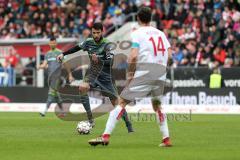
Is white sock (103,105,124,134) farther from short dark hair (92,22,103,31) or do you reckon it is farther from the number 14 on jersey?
short dark hair (92,22,103,31)

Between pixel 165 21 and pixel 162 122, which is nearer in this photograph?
pixel 162 122

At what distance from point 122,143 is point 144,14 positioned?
2786 mm

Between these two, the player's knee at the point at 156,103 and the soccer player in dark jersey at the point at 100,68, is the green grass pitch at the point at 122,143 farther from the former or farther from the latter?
the soccer player in dark jersey at the point at 100,68

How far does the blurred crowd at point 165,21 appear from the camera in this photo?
108 feet

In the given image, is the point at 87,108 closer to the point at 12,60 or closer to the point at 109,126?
the point at 109,126

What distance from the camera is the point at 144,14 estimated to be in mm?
13055

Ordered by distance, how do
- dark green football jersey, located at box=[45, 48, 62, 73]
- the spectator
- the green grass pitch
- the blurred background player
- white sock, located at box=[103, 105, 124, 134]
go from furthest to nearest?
the spectator → the blurred background player → dark green football jersey, located at box=[45, 48, 62, 73] → white sock, located at box=[103, 105, 124, 134] → the green grass pitch

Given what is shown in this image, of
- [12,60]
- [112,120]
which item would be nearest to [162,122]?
[112,120]

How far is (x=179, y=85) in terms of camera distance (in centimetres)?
3167

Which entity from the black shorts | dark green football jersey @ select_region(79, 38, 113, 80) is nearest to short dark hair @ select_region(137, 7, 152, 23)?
dark green football jersey @ select_region(79, 38, 113, 80)

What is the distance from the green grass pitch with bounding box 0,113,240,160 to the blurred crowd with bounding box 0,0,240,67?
42.8ft

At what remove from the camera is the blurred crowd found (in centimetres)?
3284

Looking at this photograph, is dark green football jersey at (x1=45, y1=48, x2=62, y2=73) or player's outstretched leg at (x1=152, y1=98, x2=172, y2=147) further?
dark green football jersey at (x1=45, y1=48, x2=62, y2=73)

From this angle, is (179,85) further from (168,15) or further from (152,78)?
(152,78)
